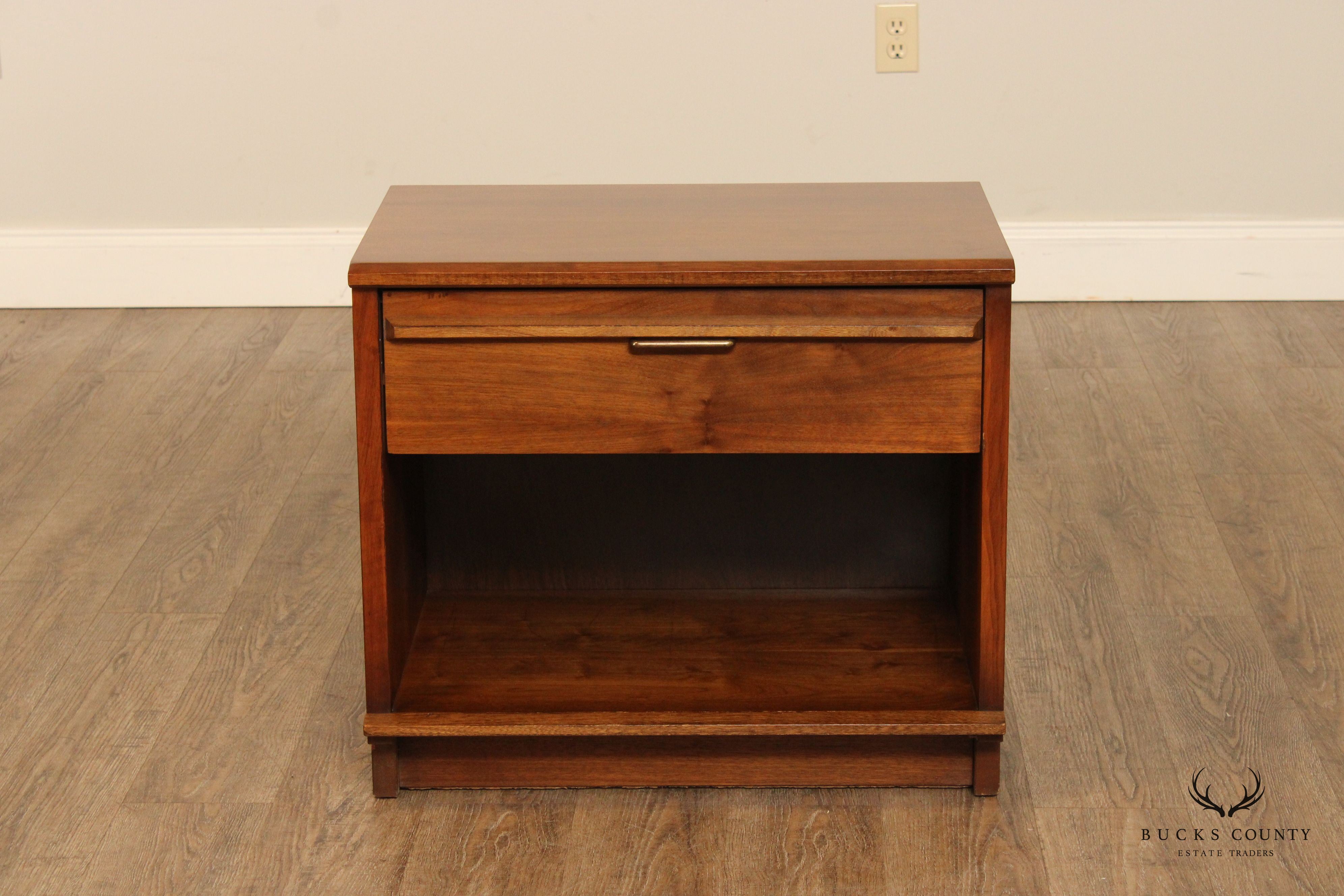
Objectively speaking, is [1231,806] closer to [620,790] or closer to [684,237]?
[620,790]

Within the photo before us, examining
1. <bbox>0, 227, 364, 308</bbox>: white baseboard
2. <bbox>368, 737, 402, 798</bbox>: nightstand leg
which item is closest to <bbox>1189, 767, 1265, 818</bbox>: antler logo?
<bbox>368, 737, 402, 798</bbox>: nightstand leg

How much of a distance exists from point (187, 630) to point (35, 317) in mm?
1608

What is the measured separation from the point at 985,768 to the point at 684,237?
657 mm

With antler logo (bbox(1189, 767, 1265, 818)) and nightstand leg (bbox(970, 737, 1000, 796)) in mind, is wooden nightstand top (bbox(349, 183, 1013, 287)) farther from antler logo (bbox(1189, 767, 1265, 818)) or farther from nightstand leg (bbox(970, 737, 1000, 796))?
antler logo (bbox(1189, 767, 1265, 818))

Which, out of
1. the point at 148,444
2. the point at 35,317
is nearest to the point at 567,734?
the point at 148,444

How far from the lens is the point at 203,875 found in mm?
1560

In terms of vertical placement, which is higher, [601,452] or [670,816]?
[601,452]

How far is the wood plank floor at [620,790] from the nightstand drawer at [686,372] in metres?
0.42

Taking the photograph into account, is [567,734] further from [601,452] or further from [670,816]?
[601,452]

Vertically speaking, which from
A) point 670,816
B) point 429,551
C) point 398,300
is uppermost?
point 398,300

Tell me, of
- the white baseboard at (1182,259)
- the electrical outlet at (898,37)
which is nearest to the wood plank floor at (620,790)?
the white baseboard at (1182,259)

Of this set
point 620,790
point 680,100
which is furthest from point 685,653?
point 680,100

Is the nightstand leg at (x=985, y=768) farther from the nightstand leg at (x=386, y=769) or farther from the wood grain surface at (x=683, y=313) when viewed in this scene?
the nightstand leg at (x=386, y=769)

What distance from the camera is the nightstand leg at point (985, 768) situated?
1.66 metres
